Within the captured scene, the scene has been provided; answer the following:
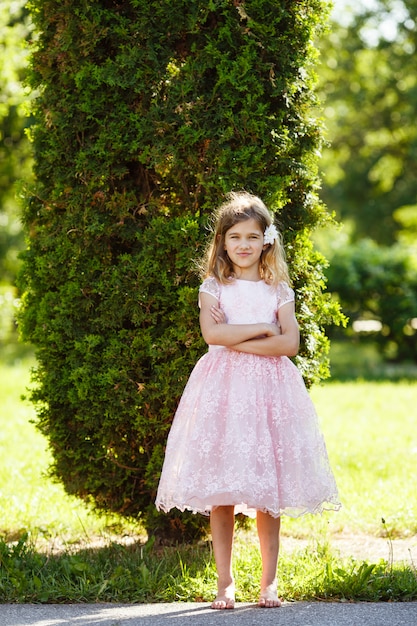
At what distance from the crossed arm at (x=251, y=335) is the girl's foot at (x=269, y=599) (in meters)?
1.05

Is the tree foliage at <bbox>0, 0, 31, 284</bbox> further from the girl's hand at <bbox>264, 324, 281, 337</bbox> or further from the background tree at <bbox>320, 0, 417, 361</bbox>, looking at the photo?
the background tree at <bbox>320, 0, 417, 361</bbox>

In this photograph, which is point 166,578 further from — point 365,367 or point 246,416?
point 365,367

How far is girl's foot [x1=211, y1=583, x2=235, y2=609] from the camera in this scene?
3828mm

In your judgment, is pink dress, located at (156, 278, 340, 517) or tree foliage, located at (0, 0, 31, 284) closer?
pink dress, located at (156, 278, 340, 517)

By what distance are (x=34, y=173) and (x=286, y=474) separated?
2238 millimetres

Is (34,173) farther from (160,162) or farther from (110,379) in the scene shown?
(110,379)

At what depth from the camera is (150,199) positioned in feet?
15.2

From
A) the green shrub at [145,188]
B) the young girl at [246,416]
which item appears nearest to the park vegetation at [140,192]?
the green shrub at [145,188]

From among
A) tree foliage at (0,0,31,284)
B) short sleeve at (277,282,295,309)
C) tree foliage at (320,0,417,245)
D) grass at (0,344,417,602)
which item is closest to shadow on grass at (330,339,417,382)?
grass at (0,344,417,602)

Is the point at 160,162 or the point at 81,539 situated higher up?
the point at 160,162

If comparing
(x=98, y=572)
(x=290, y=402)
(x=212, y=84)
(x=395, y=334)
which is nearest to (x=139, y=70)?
(x=212, y=84)

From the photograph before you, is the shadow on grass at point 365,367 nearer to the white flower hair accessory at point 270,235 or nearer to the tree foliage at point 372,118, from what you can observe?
the tree foliage at point 372,118

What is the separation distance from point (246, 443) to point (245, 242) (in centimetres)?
92

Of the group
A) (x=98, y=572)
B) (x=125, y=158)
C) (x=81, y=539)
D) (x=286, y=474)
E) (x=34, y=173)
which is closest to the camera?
(x=286, y=474)
